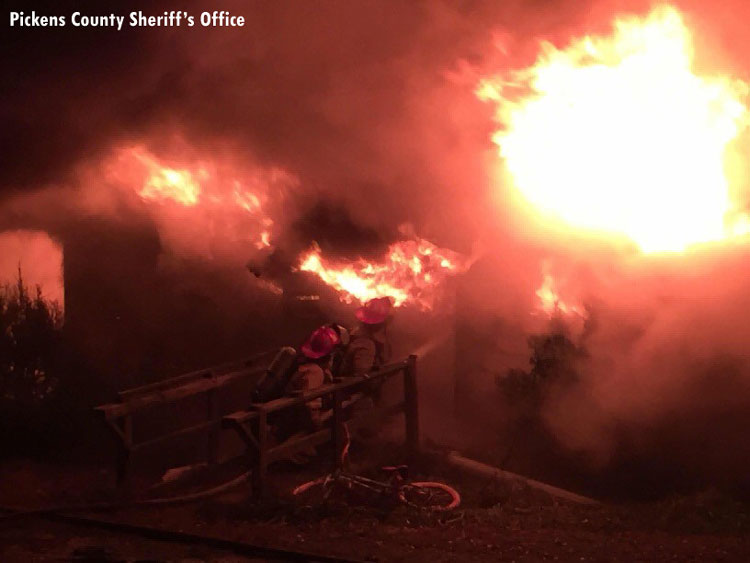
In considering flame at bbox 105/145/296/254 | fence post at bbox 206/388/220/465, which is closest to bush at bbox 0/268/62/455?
flame at bbox 105/145/296/254

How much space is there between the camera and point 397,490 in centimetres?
722

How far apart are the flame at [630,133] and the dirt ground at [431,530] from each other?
309cm

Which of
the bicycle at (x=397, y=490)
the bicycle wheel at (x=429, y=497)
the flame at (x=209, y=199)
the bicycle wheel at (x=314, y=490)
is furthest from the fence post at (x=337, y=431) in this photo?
the flame at (x=209, y=199)

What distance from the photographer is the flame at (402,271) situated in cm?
1002

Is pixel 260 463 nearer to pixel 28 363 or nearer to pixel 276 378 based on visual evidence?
pixel 276 378

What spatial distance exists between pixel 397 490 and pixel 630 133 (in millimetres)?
4769

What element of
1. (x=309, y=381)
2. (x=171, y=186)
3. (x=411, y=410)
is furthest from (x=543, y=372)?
(x=171, y=186)

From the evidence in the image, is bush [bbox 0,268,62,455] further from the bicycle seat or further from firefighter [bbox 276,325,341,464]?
the bicycle seat

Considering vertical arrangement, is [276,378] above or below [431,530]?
above

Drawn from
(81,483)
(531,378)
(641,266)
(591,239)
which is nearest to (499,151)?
(591,239)

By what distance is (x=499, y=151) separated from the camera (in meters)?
9.47

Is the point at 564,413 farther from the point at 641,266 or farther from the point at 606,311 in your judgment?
the point at 641,266

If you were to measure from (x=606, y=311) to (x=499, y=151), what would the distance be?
2.29 meters

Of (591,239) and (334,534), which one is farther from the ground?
(591,239)
